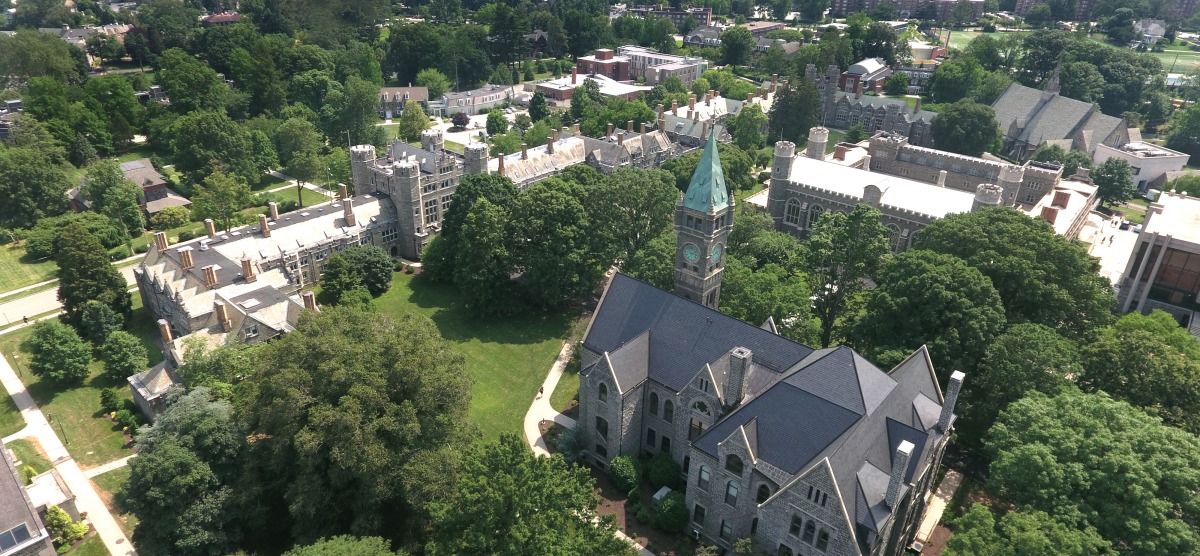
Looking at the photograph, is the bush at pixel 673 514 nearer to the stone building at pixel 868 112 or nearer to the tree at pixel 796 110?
the tree at pixel 796 110

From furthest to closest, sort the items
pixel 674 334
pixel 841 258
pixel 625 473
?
pixel 841 258
pixel 674 334
pixel 625 473

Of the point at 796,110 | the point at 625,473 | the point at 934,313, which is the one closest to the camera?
the point at 625,473

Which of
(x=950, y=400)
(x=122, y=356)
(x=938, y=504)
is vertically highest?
(x=950, y=400)

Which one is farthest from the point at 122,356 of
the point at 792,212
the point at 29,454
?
the point at 792,212

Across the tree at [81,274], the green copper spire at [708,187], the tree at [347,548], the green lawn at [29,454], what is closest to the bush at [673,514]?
the tree at [347,548]

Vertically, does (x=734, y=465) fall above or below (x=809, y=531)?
above

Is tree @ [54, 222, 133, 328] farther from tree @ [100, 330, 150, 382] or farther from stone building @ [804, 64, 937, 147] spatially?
stone building @ [804, 64, 937, 147]

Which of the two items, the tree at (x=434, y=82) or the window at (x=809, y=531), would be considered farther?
the tree at (x=434, y=82)

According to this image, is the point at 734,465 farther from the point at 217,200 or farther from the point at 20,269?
the point at 20,269
